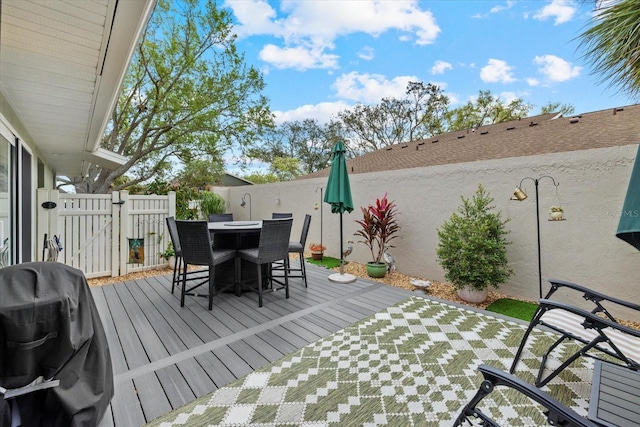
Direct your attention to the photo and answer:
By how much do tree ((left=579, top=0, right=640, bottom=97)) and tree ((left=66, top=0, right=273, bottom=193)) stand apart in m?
10.3

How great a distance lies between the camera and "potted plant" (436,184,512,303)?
150 inches

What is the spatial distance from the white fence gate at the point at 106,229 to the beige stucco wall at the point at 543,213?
192 inches

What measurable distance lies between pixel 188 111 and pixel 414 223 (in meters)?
9.16

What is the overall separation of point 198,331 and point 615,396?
10.8 feet

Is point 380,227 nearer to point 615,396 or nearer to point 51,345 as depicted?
point 615,396

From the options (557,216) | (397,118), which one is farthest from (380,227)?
(397,118)

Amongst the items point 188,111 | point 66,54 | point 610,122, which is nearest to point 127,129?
point 188,111

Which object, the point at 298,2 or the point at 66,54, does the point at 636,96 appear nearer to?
the point at 66,54

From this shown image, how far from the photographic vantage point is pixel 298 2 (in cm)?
856

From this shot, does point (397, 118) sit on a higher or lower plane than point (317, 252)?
higher

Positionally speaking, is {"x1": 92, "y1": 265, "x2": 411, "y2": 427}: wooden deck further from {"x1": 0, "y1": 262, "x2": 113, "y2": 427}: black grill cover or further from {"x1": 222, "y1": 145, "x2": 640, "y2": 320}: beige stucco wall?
{"x1": 222, "y1": 145, "x2": 640, "y2": 320}: beige stucco wall

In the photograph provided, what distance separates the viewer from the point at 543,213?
153 inches

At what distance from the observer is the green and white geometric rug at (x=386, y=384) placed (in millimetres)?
1826

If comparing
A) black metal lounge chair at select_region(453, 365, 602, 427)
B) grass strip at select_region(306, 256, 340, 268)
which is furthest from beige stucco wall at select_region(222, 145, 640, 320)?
black metal lounge chair at select_region(453, 365, 602, 427)
